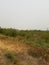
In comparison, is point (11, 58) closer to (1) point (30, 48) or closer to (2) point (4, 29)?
(1) point (30, 48)

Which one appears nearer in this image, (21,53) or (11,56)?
(11,56)

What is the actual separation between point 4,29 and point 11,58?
6067mm

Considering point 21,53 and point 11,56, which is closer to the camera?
point 11,56

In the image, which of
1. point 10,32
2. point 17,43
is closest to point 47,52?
point 17,43

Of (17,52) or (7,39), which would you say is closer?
(17,52)

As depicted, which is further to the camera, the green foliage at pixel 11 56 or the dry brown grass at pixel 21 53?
the dry brown grass at pixel 21 53

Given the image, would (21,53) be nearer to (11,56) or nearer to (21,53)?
(21,53)

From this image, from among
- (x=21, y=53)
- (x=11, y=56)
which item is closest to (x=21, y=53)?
(x=21, y=53)

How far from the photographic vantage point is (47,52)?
32.1 feet

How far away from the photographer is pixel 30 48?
9.70 m

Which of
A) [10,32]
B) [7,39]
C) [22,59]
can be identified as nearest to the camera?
[22,59]

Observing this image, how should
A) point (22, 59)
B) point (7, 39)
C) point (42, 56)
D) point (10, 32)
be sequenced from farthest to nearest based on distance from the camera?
1. point (10, 32)
2. point (7, 39)
3. point (42, 56)
4. point (22, 59)

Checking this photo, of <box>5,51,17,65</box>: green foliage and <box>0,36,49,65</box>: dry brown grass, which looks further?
<box>0,36,49,65</box>: dry brown grass

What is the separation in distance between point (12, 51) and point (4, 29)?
560 cm
